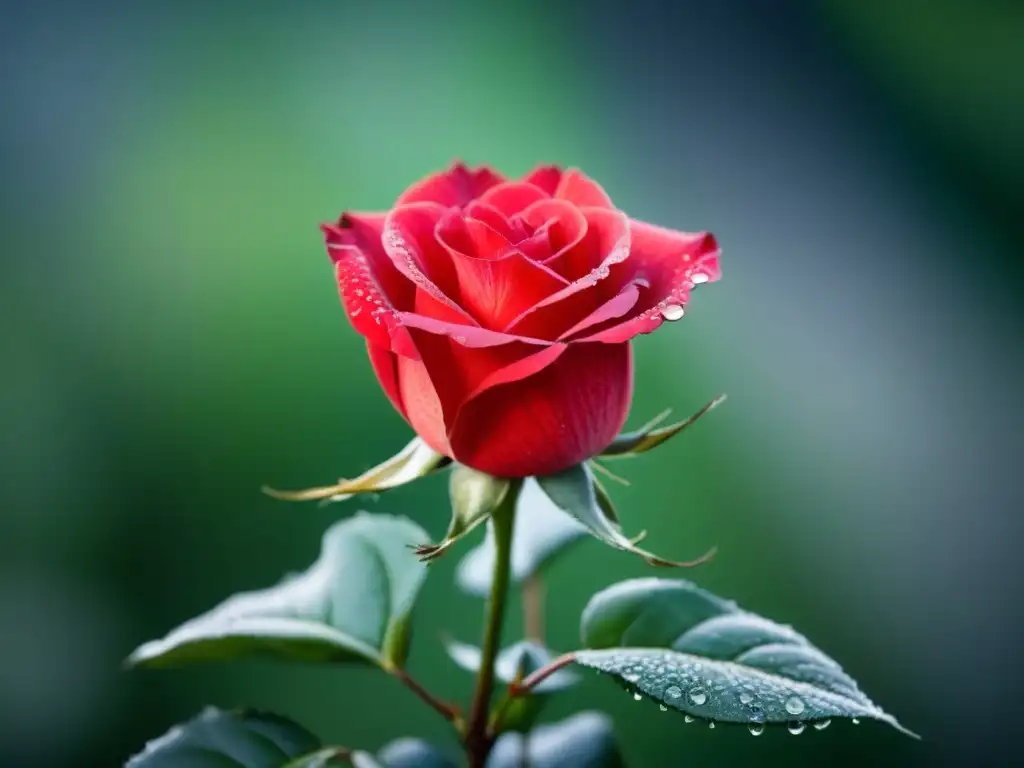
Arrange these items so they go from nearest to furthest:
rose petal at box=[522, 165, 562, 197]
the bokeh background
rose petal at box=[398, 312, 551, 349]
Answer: rose petal at box=[398, 312, 551, 349] → rose petal at box=[522, 165, 562, 197] → the bokeh background

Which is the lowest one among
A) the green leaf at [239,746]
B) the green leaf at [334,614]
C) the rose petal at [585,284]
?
the green leaf at [239,746]

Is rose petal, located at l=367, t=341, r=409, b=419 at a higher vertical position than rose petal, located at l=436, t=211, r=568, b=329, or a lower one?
lower

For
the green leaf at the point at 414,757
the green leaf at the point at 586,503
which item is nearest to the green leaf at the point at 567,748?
the green leaf at the point at 414,757

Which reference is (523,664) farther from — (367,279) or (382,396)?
(382,396)

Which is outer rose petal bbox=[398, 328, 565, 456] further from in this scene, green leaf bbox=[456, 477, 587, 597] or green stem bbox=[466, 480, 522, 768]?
green leaf bbox=[456, 477, 587, 597]

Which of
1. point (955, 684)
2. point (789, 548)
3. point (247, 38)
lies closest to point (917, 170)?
point (789, 548)

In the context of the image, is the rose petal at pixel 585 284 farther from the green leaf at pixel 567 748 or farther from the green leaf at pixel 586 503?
the green leaf at pixel 567 748

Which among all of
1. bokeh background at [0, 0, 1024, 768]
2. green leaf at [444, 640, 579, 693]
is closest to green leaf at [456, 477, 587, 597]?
green leaf at [444, 640, 579, 693]
